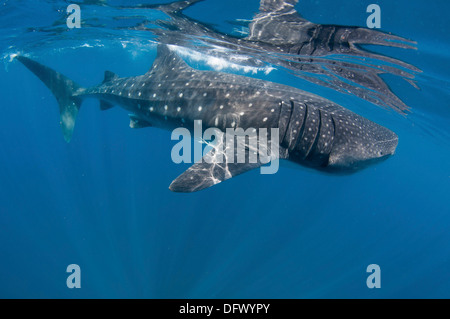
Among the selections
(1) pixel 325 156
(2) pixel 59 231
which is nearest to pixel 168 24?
(1) pixel 325 156

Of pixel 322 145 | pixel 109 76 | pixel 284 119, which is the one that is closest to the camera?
pixel 322 145

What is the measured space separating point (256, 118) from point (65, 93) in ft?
29.4

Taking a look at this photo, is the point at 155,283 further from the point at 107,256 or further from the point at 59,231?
the point at 59,231

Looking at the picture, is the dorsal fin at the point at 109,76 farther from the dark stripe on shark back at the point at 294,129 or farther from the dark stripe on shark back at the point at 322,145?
the dark stripe on shark back at the point at 322,145

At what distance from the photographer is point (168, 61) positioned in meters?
8.31

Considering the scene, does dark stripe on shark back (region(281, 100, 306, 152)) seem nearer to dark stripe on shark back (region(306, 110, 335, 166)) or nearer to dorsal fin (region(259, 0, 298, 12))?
dark stripe on shark back (region(306, 110, 335, 166))

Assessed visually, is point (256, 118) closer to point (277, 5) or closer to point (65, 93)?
point (277, 5)

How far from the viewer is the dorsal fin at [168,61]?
26.4 feet

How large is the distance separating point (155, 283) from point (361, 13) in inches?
527

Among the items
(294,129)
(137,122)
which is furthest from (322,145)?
(137,122)

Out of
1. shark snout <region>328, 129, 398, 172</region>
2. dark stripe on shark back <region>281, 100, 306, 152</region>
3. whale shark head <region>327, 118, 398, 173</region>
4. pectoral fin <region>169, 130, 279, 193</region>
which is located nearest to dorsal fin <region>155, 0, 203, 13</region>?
dark stripe on shark back <region>281, 100, 306, 152</region>

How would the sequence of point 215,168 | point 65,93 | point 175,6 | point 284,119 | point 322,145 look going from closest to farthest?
point 215,168, point 322,145, point 284,119, point 175,6, point 65,93

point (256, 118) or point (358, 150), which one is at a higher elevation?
point (256, 118)

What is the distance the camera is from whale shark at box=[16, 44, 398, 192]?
5.74 metres
